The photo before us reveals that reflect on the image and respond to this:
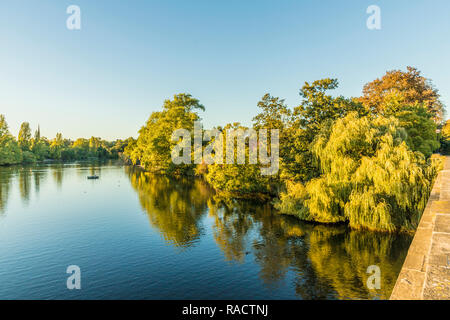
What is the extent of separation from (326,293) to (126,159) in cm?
12574

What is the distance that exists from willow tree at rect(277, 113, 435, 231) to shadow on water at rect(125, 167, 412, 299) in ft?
4.76

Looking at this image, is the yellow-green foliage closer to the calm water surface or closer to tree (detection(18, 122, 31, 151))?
the calm water surface

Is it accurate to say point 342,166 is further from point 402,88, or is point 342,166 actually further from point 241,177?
point 402,88

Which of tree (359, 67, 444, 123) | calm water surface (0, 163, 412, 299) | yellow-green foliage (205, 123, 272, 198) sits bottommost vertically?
calm water surface (0, 163, 412, 299)

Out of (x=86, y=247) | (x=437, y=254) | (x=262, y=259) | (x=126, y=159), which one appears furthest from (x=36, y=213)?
(x=126, y=159)

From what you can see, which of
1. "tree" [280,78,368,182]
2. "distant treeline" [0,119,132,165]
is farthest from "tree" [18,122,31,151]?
"tree" [280,78,368,182]

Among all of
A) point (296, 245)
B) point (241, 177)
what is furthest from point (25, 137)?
point (296, 245)

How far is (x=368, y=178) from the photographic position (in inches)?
904

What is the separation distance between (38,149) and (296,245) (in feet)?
469

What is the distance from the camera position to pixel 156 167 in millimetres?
83875

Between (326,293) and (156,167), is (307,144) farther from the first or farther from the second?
(156,167)

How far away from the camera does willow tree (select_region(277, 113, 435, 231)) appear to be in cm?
2147

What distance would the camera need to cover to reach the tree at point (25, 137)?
411 feet

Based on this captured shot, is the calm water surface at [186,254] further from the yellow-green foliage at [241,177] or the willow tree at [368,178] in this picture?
the yellow-green foliage at [241,177]
